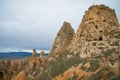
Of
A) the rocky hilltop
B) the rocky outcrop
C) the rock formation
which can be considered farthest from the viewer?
the rock formation

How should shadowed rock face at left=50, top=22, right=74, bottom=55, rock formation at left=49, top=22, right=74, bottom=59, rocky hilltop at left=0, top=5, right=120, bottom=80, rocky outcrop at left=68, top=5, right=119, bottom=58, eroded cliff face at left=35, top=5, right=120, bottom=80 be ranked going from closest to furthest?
rocky hilltop at left=0, top=5, right=120, bottom=80 → eroded cliff face at left=35, top=5, right=120, bottom=80 → rocky outcrop at left=68, top=5, right=119, bottom=58 → rock formation at left=49, top=22, right=74, bottom=59 → shadowed rock face at left=50, top=22, right=74, bottom=55

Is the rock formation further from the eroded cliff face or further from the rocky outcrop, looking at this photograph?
the rocky outcrop

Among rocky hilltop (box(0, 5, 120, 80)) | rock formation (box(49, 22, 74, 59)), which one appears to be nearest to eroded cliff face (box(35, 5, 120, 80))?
rocky hilltop (box(0, 5, 120, 80))

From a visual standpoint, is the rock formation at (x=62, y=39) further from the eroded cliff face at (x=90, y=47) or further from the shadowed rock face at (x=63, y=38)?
the eroded cliff face at (x=90, y=47)

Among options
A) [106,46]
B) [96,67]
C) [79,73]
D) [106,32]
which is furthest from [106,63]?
[106,32]

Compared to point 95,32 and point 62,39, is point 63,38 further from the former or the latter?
point 95,32

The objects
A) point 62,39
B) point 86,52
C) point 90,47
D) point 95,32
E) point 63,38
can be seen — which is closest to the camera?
point 86,52

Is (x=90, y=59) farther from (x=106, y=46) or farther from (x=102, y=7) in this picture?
(x=102, y=7)

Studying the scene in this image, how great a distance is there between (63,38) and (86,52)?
4188 cm

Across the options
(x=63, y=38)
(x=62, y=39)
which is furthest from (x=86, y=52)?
(x=62, y=39)

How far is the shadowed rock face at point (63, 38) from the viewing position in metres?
147

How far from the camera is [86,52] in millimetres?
108500

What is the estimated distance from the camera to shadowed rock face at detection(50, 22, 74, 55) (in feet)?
482

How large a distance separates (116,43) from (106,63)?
67.3 feet
